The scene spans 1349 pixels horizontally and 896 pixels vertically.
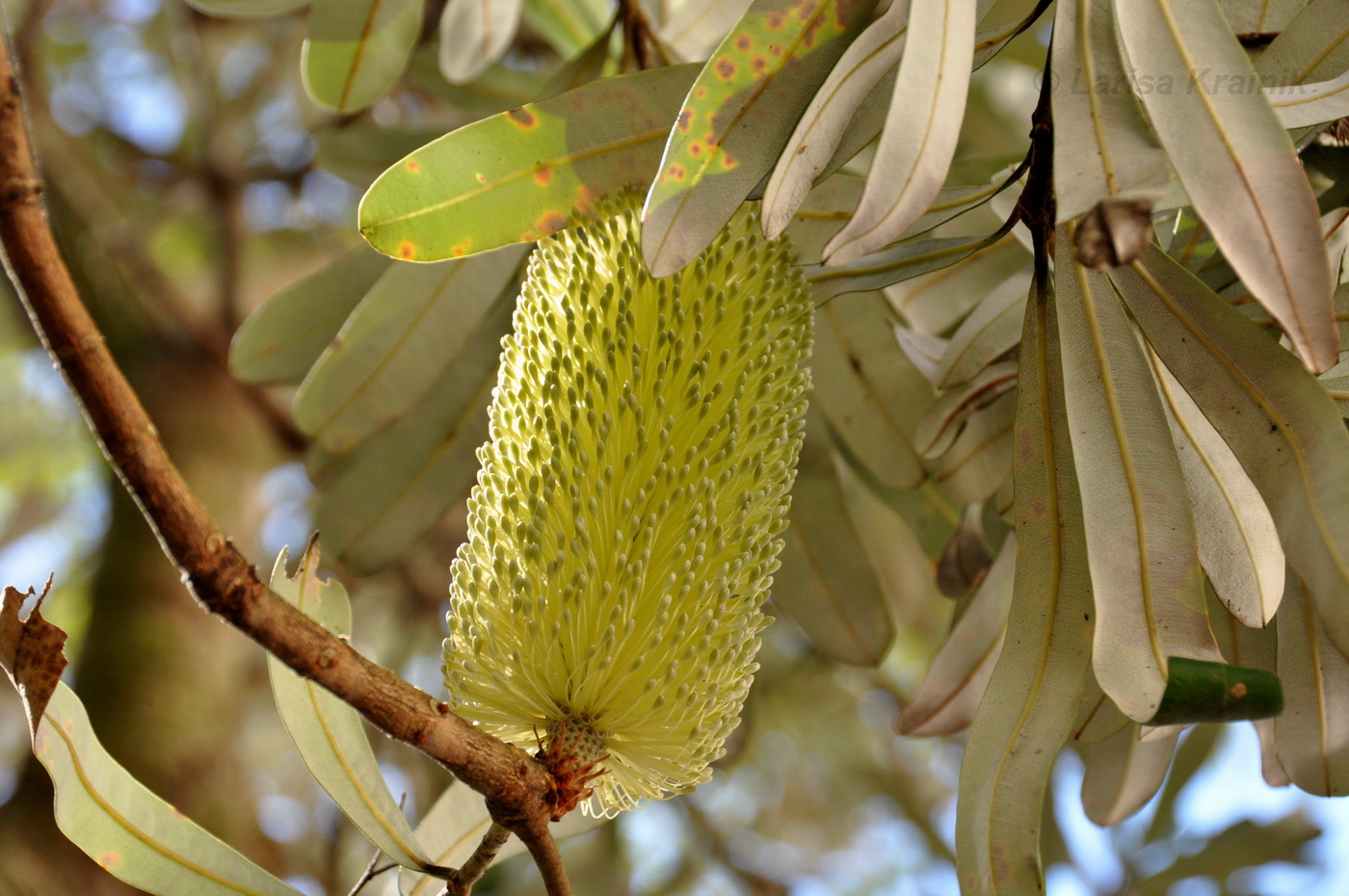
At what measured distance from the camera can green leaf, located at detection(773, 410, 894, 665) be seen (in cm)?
80

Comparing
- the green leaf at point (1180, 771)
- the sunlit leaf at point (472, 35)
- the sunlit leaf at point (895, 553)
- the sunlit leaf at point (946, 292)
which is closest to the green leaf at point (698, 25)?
the sunlit leaf at point (472, 35)

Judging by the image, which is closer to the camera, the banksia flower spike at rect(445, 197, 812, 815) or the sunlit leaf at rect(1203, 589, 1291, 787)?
the banksia flower spike at rect(445, 197, 812, 815)

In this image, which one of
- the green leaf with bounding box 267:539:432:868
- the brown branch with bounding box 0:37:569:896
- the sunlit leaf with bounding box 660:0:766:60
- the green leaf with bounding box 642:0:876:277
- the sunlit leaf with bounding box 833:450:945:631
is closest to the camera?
the brown branch with bounding box 0:37:569:896

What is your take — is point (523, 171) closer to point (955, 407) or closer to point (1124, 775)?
point (955, 407)

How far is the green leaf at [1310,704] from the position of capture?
548mm

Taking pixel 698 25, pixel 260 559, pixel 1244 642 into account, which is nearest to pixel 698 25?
pixel 698 25

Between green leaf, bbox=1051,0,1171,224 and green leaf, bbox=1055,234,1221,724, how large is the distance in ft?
0.26

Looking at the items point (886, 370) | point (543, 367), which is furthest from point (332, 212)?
point (543, 367)

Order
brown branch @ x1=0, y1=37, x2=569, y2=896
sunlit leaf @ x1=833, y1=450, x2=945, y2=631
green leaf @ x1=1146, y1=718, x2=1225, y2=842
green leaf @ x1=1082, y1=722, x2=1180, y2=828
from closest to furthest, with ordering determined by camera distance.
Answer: brown branch @ x1=0, y1=37, x2=569, y2=896 → green leaf @ x1=1082, y1=722, x2=1180, y2=828 → sunlit leaf @ x1=833, y1=450, x2=945, y2=631 → green leaf @ x1=1146, y1=718, x2=1225, y2=842

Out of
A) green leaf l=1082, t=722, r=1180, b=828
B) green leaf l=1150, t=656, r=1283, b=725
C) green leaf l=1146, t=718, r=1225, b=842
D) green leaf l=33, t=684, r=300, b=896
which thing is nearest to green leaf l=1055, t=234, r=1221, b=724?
green leaf l=1150, t=656, r=1283, b=725

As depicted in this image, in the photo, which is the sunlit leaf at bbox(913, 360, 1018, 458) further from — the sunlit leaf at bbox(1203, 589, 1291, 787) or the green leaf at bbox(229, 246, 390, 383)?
the green leaf at bbox(229, 246, 390, 383)

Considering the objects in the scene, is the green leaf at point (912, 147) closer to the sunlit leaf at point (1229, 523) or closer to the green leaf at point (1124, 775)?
the sunlit leaf at point (1229, 523)

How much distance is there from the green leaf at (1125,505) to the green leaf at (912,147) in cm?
13

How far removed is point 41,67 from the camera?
4.93ft
